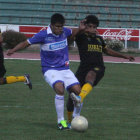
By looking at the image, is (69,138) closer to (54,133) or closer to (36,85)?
(54,133)

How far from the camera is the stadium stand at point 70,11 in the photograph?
32.2 m

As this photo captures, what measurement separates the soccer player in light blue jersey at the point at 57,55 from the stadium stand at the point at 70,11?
24.1 meters

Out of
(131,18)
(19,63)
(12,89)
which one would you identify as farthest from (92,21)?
(131,18)

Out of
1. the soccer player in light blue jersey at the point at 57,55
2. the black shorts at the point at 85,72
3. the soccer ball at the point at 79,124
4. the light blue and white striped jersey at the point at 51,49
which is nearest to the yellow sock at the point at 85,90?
the soccer player in light blue jersey at the point at 57,55

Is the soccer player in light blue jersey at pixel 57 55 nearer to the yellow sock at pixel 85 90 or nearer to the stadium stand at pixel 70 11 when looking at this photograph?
the yellow sock at pixel 85 90

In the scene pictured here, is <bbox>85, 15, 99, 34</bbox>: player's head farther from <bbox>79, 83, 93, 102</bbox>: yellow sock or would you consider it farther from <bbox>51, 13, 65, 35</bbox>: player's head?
<bbox>79, 83, 93, 102</bbox>: yellow sock

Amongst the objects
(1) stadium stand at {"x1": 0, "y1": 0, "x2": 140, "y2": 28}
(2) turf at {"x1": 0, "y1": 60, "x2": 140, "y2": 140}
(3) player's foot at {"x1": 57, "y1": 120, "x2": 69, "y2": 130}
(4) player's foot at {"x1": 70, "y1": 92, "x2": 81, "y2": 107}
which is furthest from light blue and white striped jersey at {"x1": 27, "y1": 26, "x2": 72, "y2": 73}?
(1) stadium stand at {"x1": 0, "y1": 0, "x2": 140, "y2": 28}

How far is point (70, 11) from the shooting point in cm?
3250

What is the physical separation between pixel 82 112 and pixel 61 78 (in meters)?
1.86

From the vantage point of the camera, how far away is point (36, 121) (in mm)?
8172

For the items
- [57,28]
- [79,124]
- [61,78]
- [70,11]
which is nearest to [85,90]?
[61,78]

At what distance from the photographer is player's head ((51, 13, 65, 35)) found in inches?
293

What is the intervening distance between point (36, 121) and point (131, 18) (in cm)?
2493

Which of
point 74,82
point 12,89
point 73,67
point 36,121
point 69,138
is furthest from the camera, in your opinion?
point 73,67
